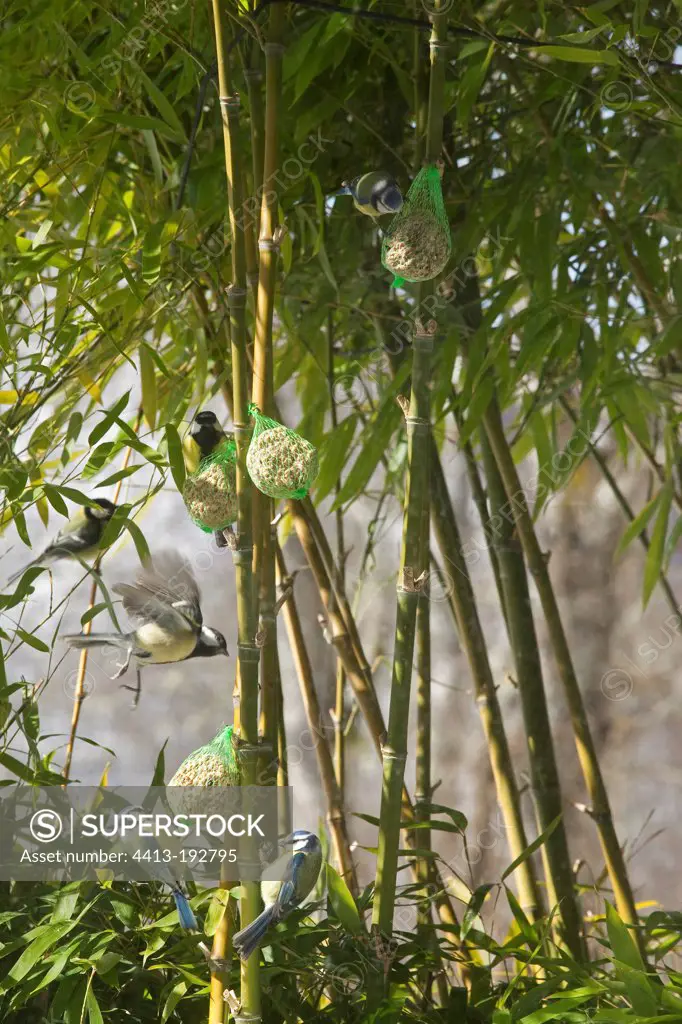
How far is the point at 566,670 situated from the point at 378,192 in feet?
1.75

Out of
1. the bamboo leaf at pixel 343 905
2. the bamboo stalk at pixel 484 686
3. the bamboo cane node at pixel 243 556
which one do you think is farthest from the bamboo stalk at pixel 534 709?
the bamboo cane node at pixel 243 556

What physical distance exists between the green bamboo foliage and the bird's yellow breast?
4.6 inches

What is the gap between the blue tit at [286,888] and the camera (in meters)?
0.47

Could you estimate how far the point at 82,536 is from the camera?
1.93 ft

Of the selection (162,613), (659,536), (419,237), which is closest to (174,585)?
(162,613)

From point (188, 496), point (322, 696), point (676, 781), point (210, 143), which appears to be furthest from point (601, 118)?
point (676, 781)

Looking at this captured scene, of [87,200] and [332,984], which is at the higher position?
[87,200]

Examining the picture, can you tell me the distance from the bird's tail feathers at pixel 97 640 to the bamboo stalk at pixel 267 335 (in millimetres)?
83

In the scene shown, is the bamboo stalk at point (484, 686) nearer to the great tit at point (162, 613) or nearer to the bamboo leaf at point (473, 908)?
the bamboo leaf at point (473, 908)

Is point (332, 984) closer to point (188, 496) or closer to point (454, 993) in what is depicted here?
point (454, 993)

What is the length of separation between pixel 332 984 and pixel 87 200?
22.4 inches

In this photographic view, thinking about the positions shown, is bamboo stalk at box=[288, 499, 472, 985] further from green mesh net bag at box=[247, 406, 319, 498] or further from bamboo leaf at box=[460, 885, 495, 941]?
green mesh net bag at box=[247, 406, 319, 498]

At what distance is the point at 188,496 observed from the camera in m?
0.49

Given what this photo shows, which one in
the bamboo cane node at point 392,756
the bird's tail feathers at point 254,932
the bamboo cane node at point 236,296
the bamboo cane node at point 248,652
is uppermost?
the bamboo cane node at point 236,296
